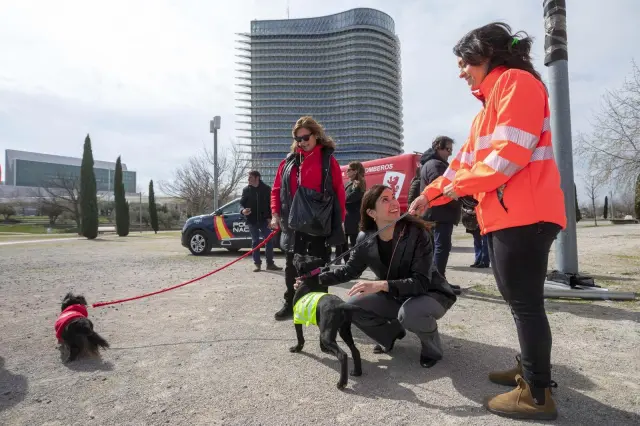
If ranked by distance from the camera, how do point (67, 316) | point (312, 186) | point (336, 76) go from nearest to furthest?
point (67, 316), point (312, 186), point (336, 76)

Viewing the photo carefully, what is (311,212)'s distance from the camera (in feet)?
11.8

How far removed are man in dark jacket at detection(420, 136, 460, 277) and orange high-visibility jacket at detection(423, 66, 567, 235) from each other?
100 inches

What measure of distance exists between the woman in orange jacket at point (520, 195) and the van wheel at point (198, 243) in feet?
31.2

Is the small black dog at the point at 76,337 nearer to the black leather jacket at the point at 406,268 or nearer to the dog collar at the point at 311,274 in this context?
the dog collar at the point at 311,274

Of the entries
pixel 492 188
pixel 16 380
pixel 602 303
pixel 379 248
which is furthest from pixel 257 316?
pixel 602 303

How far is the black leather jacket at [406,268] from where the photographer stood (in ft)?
8.95

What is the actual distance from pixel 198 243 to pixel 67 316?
313 inches

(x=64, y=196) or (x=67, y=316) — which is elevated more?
(x=64, y=196)

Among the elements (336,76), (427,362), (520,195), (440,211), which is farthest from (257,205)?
(336,76)

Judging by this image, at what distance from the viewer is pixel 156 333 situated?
363 centimetres

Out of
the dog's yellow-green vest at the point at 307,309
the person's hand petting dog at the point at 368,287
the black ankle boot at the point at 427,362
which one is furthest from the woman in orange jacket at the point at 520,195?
the dog's yellow-green vest at the point at 307,309

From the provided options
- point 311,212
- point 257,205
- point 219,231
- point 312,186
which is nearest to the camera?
point 311,212

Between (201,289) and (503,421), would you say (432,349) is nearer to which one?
(503,421)

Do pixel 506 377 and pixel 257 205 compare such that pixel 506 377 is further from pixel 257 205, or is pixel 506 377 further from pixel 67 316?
pixel 257 205
